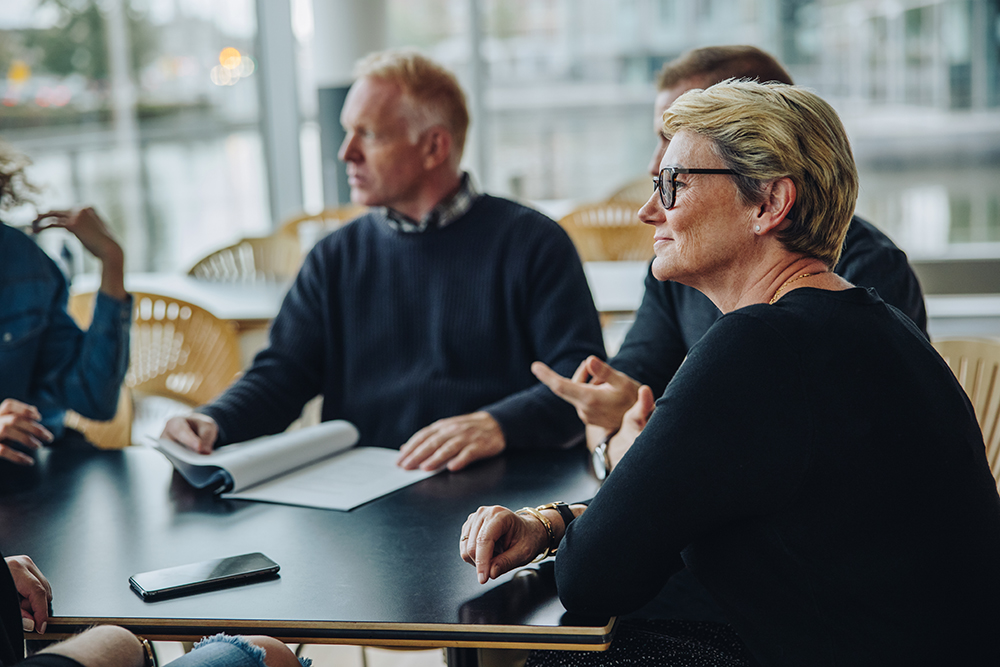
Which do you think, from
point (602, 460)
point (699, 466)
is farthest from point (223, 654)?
point (602, 460)

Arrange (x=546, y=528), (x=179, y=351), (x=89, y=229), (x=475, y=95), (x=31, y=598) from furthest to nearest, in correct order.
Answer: (x=475, y=95) < (x=179, y=351) < (x=89, y=229) < (x=546, y=528) < (x=31, y=598)

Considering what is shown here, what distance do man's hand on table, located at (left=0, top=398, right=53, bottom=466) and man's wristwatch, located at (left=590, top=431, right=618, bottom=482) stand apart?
0.95 meters

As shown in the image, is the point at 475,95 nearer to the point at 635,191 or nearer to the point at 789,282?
the point at 635,191

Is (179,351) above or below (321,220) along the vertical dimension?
below

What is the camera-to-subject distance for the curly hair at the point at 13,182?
2074 mm

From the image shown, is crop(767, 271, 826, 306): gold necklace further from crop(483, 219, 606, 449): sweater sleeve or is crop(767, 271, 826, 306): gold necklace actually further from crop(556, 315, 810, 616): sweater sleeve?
crop(483, 219, 606, 449): sweater sleeve

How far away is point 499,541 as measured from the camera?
127 cm

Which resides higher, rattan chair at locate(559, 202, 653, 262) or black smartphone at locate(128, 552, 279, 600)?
rattan chair at locate(559, 202, 653, 262)

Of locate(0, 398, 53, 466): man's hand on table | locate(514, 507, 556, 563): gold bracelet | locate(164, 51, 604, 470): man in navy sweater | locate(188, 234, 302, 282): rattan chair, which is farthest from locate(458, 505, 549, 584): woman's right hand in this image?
locate(188, 234, 302, 282): rattan chair

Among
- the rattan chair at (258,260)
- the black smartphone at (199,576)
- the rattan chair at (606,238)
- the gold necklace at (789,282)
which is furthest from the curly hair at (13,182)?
the rattan chair at (606,238)

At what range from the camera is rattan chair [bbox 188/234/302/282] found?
3951 mm

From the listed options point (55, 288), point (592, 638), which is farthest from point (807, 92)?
point (55, 288)

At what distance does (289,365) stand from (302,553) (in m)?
0.91

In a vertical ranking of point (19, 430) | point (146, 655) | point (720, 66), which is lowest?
point (146, 655)
